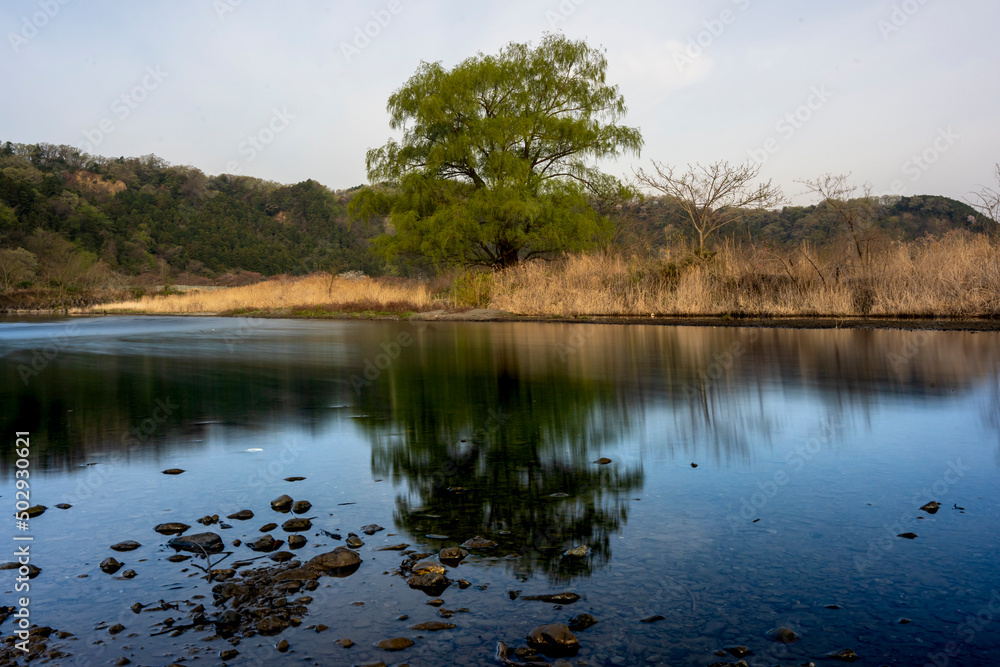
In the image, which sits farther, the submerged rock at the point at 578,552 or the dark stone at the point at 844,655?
the submerged rock at the point at 578,552

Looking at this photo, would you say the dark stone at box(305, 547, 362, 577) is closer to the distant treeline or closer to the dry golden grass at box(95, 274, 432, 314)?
the dry golden grass at box(95, 274, 432, 314)

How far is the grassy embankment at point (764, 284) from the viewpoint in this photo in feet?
54.2

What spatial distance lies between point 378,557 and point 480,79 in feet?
107

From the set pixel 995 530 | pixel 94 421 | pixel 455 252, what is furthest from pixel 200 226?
pixel 995 530

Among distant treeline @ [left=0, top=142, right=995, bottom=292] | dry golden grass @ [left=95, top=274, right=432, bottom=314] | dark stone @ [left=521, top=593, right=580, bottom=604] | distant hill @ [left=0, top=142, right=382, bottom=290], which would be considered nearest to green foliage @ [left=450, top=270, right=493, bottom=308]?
dry golden grass @ [left=95, top=274, right=432, bottom=314]

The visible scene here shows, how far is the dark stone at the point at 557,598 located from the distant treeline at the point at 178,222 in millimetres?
41747

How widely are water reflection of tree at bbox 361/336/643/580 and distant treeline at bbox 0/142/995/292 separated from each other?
1447 inches

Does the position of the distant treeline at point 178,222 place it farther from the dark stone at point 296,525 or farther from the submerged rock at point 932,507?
the dark stone at point 296,525

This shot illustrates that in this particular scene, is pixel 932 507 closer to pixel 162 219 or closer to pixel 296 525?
pixel 296 525

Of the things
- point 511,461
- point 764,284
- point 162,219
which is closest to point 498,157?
point 764,284

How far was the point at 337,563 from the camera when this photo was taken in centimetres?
305

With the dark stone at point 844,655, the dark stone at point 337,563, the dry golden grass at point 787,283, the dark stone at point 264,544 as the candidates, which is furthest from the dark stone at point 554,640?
the dry golden grass at point 787,283

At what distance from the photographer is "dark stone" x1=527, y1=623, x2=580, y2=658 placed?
7.56ft

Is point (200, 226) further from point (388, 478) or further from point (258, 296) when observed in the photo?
point (388, 478)
